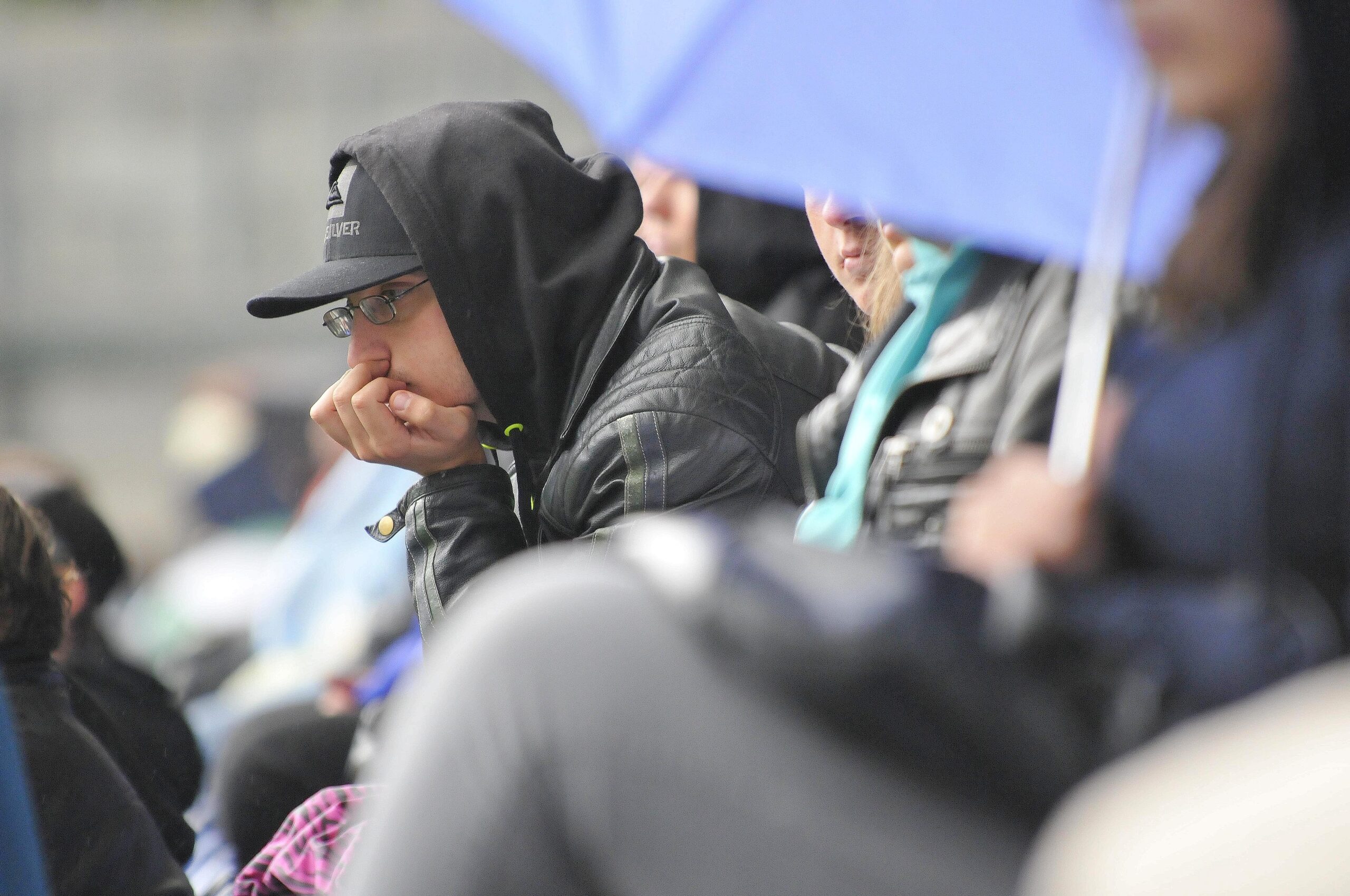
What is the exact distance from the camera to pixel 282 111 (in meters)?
12.3

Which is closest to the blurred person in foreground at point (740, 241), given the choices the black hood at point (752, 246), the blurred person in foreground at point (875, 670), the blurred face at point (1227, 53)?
the black hood at point (752, 246)

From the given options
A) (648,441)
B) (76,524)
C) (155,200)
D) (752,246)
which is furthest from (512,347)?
(155,200)

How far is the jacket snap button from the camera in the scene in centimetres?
182

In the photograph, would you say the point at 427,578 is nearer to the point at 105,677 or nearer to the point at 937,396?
the point at 937,396

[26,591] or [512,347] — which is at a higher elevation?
[512,347]

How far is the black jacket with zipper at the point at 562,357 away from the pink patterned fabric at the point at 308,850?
1.00ft

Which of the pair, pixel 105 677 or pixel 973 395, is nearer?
pixel 973 395

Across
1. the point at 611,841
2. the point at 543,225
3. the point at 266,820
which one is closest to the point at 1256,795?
the point at 611,841

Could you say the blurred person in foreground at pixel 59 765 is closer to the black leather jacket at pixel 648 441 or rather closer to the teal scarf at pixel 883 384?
the black leather jacket at pixel 648 441

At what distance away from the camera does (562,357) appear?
2496mm

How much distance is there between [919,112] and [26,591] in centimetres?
153

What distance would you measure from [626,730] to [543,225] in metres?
1.43

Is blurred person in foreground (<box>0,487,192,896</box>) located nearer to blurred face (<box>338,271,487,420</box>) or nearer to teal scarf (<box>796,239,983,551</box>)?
blurred face (<box>338,271,487,420</box>)

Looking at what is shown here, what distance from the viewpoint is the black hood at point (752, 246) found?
334 centimetres
